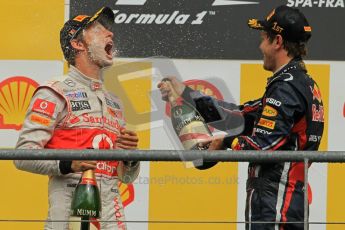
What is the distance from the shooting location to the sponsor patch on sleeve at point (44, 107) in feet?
12.5

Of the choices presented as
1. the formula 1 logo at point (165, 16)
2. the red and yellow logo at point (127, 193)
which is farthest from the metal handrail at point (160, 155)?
the formula 1 logo at point (165, 16)

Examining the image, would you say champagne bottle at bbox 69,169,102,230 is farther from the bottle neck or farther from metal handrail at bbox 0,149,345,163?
metal handrail at bbox 0,149,345,163

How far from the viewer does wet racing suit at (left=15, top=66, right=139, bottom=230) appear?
379 cm

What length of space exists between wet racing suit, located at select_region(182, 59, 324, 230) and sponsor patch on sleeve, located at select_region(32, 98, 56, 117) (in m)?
0.64

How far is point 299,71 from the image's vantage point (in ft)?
13.0

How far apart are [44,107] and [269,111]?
77cm

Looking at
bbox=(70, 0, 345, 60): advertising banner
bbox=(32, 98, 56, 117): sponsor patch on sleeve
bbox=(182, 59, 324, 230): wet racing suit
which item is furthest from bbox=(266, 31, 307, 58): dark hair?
bbox=(70, 0, 345, 60): advertising banner

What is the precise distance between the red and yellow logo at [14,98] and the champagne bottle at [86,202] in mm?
1514

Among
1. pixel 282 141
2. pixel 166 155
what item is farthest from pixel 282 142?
pixel 166 155

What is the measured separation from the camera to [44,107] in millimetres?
3824

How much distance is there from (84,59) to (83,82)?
0.32 ft

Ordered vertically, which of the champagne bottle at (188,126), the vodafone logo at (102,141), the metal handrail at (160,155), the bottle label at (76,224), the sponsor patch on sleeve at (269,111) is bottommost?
the bottle label at (76,224)

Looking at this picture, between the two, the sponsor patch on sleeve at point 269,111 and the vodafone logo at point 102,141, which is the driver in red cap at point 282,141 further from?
the vodafone logo at point 102,141

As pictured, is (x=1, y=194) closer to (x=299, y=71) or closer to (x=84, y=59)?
(x=84, y=59)
